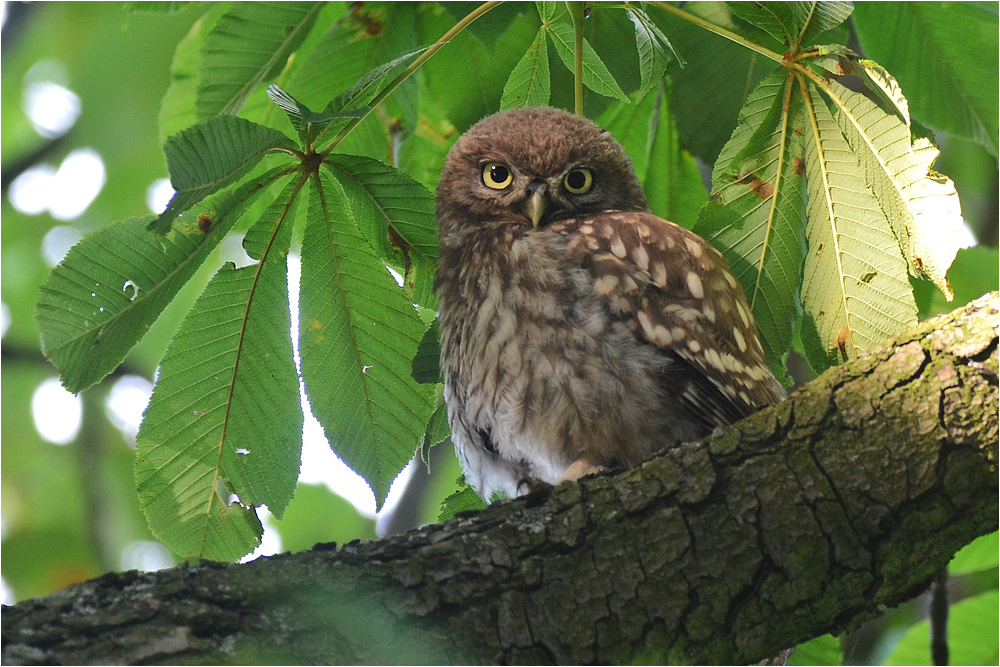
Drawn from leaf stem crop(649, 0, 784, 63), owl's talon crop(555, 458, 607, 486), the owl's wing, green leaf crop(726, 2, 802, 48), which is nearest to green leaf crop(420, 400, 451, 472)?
owl's talon crop(555, 458, 607, 486)

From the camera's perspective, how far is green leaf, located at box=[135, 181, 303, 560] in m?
2.28

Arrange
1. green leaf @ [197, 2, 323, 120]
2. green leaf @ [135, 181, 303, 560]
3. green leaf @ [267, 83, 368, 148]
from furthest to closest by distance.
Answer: green leaf @ [197, 2, 323, 120], green leaf @ [135, 181, 303, 560], green leaf @ [267, 83, 368, 148]

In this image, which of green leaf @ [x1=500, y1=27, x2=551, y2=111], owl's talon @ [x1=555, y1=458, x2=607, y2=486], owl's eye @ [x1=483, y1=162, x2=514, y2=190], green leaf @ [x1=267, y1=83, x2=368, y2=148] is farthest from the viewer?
owl's eye @ [x1=483, y1=162, x2=514, y2=190]

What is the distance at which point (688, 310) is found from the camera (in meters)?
2.59

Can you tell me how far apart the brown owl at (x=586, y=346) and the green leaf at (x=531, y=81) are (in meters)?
0.45

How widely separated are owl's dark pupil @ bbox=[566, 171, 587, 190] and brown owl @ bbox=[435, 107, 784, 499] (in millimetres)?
208

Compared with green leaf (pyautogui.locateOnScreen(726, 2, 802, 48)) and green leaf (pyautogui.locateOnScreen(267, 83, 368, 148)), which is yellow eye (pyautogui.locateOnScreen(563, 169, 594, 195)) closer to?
green leaf (pyautogui.locateOnScreen(726, 2, 802, 48))

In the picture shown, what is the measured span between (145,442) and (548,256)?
120cm

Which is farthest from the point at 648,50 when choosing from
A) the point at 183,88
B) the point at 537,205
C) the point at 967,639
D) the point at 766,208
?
the point at 967,639

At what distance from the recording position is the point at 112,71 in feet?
11.5

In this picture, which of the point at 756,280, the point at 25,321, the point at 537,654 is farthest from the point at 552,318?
the point at 25,321

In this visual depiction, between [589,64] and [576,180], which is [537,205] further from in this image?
[589,64]

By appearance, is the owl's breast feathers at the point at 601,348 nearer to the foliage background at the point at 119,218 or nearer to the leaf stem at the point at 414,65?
the foliage background at the point at 119,218

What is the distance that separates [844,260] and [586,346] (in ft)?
2.26
